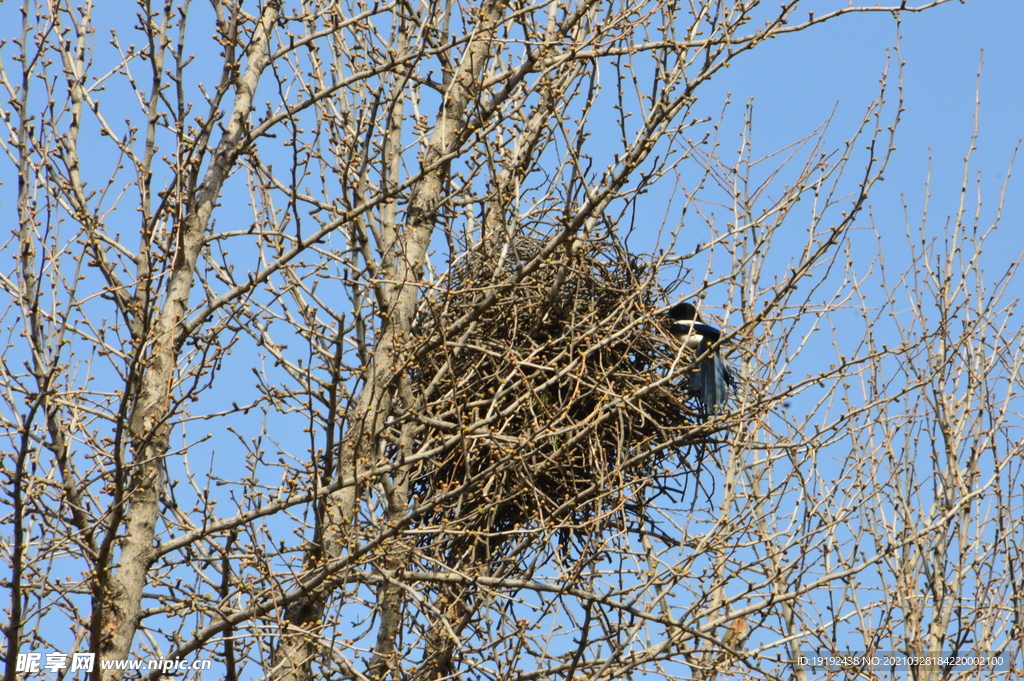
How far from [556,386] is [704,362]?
717 mm

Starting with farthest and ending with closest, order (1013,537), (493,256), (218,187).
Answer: (1013,537) < (493,256) < (218,187)

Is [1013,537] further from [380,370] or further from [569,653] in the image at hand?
[380,370]

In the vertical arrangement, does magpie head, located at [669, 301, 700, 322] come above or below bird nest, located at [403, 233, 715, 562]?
above

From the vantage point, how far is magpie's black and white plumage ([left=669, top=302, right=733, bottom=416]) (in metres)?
5.15

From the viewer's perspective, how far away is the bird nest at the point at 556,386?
15.6ft

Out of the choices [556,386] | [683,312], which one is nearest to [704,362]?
[683,312]

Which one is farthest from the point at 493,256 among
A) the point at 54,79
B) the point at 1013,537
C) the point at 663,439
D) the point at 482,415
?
the point at 1013,537

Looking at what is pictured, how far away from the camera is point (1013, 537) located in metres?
5.85

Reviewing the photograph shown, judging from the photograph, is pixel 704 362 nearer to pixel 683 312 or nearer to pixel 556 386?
pixel 683 312

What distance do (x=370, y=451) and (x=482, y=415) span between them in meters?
0.89

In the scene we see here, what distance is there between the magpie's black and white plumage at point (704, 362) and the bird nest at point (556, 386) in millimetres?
80

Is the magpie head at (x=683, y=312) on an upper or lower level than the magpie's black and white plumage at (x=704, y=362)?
upper

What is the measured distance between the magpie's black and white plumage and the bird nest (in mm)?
80

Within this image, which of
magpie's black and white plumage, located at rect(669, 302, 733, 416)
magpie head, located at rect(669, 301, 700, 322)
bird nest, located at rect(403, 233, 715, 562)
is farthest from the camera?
magpie head, located at rect(669, 301, 700, 322)
